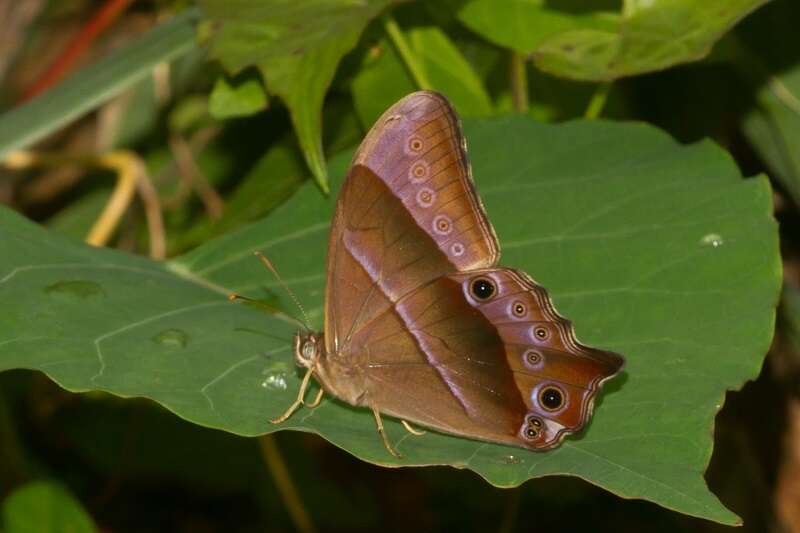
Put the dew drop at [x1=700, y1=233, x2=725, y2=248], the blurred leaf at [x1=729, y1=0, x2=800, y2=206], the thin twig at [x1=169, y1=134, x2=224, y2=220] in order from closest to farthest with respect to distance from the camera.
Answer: the dew drop at [x1=700, y1=233, x2=725, y2=248] < the blurred leaf at [x1=729, y1=0, x2=800, y2=206] < the thin twig at [x1=169, y1=134, x2=224, y2=220]

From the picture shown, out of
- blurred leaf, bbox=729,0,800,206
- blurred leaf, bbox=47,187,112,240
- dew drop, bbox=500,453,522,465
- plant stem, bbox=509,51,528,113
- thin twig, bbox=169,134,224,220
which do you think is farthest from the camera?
blurred leaf, bbox=47,187,112,240

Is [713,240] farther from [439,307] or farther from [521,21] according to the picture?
[521,21]

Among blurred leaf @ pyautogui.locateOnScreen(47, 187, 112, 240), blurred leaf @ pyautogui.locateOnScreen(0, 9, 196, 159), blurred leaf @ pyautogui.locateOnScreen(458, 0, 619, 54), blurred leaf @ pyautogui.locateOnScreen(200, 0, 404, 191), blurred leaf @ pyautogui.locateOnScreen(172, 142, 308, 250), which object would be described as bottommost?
blurred leaf @ pyautogui.locateOnScreen(47, 187, 112, 240)

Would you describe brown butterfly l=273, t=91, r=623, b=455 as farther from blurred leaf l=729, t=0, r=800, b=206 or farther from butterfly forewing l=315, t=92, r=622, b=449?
blurred leaf l=729, t=0, r=800, b=206

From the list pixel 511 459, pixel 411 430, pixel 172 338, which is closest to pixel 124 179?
pixel 172 338

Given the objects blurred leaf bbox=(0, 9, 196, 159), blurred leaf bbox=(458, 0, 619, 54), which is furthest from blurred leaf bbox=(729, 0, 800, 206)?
blurred leaf bbox=(0, 9, 196, 159)

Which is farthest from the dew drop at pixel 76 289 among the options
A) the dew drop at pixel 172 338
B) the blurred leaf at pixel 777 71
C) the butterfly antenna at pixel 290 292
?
the blurred leaf at pixel 777 71
